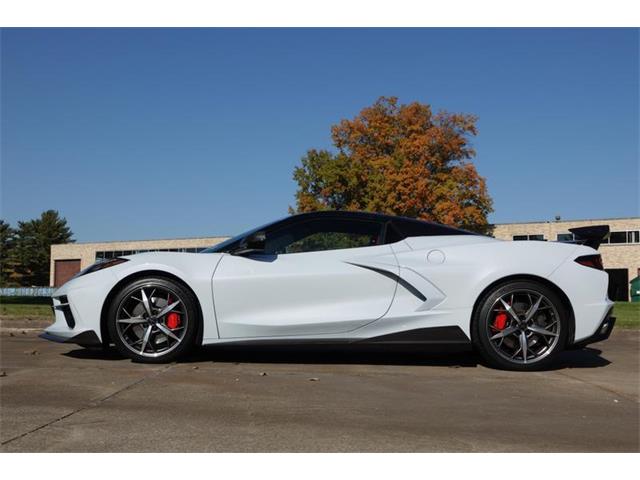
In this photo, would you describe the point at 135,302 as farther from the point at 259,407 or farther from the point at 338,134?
the point at 338,134

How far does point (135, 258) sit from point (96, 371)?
105cm

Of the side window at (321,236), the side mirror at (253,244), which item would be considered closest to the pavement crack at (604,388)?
the side window at (321,236)

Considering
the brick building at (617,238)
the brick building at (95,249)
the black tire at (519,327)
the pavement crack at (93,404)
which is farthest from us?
the brick building at (95,249)

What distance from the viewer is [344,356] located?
579cm

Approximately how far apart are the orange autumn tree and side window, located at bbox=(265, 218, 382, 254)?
2939 centimetres

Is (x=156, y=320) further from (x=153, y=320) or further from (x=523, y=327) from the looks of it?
(x=523, y=327)

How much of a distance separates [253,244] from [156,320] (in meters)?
1.01

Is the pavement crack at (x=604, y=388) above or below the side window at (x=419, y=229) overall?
below

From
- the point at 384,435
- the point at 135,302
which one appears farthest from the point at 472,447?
the point at 135,302

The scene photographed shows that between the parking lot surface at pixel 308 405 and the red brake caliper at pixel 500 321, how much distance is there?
0.37 m

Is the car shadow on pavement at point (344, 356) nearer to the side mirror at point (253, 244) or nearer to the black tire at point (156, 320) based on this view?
the black tire at point (156, 320)

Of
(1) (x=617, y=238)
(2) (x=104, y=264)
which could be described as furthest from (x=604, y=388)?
(1) (x=617, y=238)

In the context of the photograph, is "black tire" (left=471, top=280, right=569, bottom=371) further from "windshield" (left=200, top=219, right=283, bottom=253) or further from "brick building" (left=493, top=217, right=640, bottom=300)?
"brick building" (left=493, top=217, right=640, bottom=300)

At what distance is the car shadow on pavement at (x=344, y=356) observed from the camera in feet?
16.6
